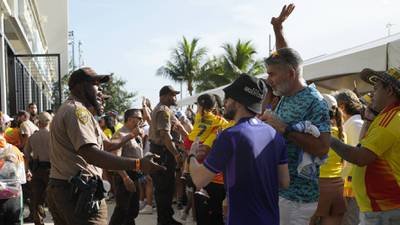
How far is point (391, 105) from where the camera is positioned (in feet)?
→ 11.6

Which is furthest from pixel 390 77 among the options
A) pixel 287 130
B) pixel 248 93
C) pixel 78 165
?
pixel 78 165

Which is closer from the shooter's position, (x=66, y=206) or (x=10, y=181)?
(x=66, y=206)

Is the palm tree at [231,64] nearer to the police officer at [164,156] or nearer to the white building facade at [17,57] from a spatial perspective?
the white building facade at [17,57]

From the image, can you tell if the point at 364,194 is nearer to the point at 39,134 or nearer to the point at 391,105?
the point at 391,105

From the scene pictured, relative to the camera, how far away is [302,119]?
3.34 m

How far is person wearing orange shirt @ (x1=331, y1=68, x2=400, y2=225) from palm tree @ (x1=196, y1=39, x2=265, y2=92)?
40411 mm

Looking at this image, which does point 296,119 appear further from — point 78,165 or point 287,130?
point 78,165

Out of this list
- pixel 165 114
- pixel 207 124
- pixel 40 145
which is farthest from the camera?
pixel 40 145

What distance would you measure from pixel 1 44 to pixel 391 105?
9.92 metres

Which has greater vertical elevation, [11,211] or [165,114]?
[165,114]

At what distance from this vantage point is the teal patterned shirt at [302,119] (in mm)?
3318

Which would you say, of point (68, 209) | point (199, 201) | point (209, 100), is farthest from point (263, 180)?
point (209, 100)

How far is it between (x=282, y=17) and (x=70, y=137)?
76.1 inches

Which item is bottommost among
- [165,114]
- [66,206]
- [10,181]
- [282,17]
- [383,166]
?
[10,181]
